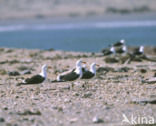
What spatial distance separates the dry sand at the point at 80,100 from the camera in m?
9.94

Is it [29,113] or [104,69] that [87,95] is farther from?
[104,69]

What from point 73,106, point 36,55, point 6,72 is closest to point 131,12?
point 36,55

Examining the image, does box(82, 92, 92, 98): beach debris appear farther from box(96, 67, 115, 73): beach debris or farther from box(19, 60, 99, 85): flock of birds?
box(96, 67, 115, 73): beach debris

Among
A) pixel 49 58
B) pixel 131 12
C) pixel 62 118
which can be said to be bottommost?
pixel 62 118

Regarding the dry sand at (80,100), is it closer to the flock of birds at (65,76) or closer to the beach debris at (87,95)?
the beach debris at (87,95)

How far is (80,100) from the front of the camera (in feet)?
38.6

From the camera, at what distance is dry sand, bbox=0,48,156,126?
9.94 metres

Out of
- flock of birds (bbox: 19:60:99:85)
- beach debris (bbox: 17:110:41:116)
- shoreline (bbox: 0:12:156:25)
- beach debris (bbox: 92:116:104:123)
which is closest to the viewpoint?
beach debris (bbox: 92:116:104:123)

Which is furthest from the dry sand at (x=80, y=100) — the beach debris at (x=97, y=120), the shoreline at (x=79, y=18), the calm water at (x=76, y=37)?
the shoreline at (x=79, y=18)

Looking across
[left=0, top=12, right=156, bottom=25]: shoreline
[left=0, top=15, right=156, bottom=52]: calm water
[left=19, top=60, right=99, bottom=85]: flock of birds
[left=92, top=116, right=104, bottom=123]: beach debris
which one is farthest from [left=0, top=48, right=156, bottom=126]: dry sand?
[left=0, top=12, right=156, bottom=25]: shoreline

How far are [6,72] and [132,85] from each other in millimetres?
5641

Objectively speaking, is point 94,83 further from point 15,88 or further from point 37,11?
point 37,11

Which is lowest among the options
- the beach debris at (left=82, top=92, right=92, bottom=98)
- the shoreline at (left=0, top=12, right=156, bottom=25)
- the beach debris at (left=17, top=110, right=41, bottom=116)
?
the beach debris at (left=17, top=110, right=41, bottom=116)

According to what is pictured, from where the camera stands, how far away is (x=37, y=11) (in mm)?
102688
